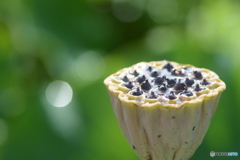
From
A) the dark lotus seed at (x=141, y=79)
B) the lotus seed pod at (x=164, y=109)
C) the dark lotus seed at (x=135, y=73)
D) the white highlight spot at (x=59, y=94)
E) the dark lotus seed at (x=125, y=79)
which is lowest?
the white highlight spot at (x=59, y=94)

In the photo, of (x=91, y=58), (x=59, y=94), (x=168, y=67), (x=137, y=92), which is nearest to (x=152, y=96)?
(x=137, y=92)

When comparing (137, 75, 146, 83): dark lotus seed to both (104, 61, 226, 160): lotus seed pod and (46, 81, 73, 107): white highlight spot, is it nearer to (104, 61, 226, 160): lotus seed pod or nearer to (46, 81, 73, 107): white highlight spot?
(104, 61, 226, 160): lotus seed pod

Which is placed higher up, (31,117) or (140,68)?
(140,68)

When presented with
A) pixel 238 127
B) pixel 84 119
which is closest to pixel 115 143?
pixel 84 119

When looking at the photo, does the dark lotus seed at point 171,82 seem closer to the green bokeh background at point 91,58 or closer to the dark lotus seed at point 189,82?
the dark lotus seed at point 189,82

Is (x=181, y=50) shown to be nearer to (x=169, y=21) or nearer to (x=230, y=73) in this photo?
(x=230, y=73)

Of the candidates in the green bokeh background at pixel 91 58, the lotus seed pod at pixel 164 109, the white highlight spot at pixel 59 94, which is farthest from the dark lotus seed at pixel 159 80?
the white highlight spot at pixel 59 94
